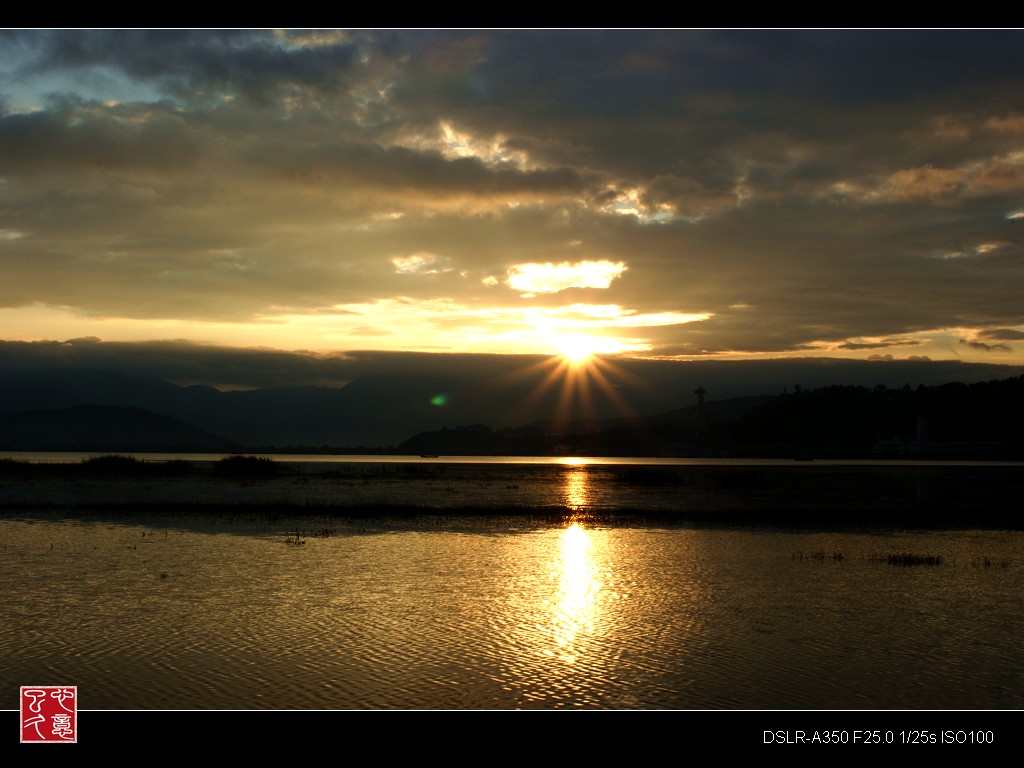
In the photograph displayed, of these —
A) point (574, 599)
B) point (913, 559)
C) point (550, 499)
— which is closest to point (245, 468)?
point (550, 499)

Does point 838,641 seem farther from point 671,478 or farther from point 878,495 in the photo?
point 671,478

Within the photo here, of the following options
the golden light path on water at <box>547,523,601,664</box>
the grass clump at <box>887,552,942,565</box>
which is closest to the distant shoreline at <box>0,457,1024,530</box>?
the grass clump at <box>887,552,942,565</box>

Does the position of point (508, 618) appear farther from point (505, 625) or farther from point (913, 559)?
point (913, 559)

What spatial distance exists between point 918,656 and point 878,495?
2046 inches

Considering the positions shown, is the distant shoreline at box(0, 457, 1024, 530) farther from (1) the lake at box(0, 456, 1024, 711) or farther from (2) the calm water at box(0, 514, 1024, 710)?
(2) the calm water at box(0, 514, 1024, 710)
